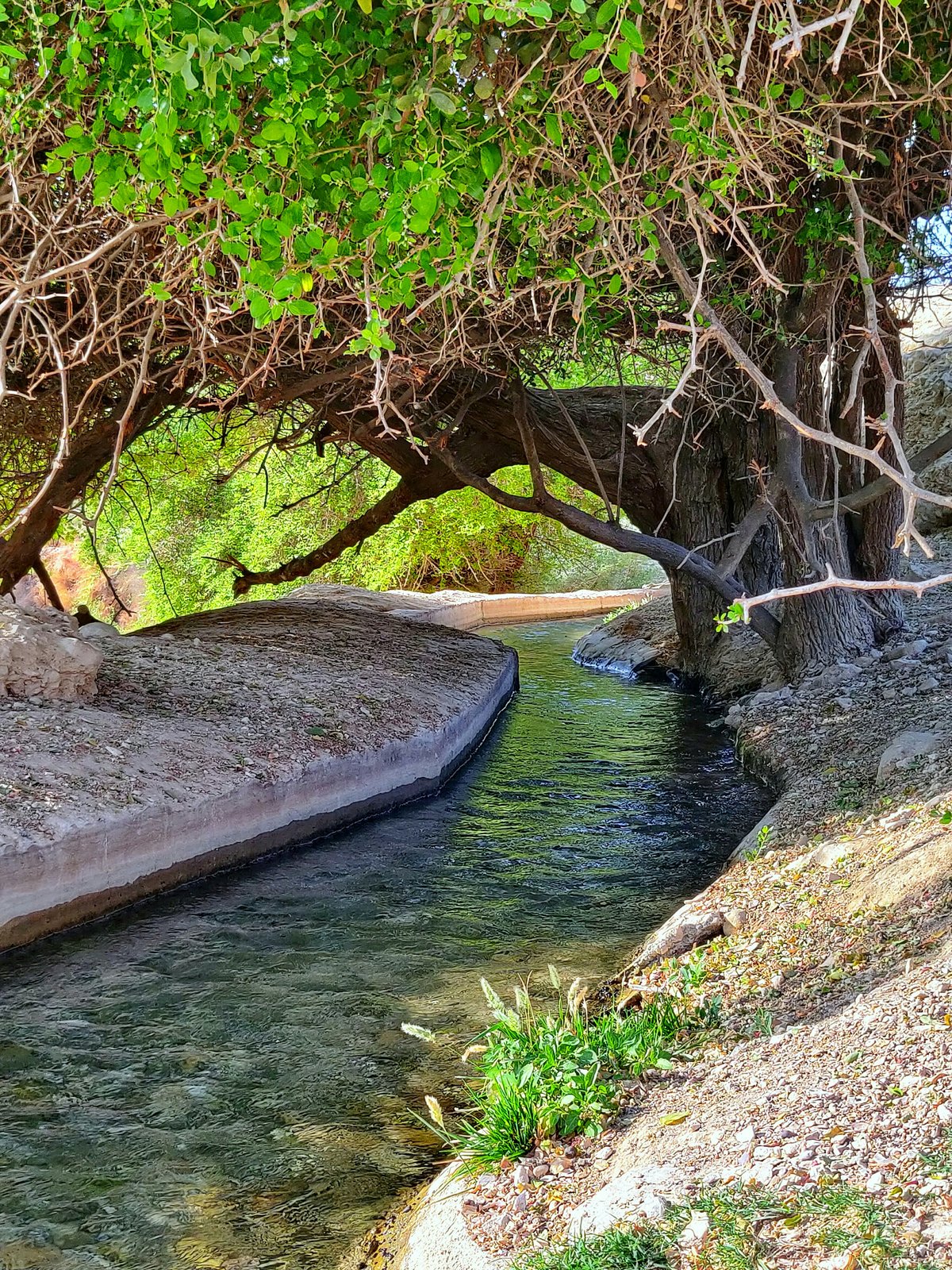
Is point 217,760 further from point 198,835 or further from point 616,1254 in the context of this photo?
point 616,1254

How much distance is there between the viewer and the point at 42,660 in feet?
24.2

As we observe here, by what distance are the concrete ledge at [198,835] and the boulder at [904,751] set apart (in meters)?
3.44

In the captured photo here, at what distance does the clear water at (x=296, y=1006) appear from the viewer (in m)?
3.45

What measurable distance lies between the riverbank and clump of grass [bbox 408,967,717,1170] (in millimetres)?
76

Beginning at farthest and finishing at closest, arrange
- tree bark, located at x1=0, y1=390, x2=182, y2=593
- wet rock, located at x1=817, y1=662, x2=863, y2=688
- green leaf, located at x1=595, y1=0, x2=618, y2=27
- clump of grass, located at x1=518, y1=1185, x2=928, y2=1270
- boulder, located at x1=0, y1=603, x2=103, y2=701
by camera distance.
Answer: tree bark, located at x1=0, y1=390, x2=182, y2=593 → wet rock, located at x1=817, y1=662, x2=863, y2=688 → boulder, located at x1=0, y1=603, x2=103, y2=701 → green leaf, located at x1=595, y1=0, x2=618, y2=27 → clump of grass, located at x1=518, y1=1185, x2=928, y2=1270

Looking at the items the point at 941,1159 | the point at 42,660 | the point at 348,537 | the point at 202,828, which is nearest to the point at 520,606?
the point at 348,537

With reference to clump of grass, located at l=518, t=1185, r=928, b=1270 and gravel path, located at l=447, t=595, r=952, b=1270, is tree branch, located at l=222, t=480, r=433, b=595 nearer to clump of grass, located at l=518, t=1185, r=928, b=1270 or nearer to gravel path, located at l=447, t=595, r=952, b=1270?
gravel path, located at l=447, t=595, r=952, b=1270

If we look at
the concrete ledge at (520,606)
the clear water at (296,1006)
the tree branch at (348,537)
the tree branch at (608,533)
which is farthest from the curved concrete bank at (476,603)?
the clear water at (296,1006)

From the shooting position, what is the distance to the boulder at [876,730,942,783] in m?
6.42

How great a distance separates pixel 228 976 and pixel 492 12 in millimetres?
4064

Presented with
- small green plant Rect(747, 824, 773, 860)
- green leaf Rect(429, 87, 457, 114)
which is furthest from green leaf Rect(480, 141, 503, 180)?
small green plant Rect(747, 824, 773, 860)

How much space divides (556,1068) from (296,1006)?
171 cm

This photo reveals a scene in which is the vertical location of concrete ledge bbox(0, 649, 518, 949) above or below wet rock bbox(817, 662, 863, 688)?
above

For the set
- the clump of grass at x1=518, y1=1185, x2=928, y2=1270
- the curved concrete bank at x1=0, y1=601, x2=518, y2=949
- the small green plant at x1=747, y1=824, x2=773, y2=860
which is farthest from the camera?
the small green plant at x1=747, y1=824, x2=773, y2=860
